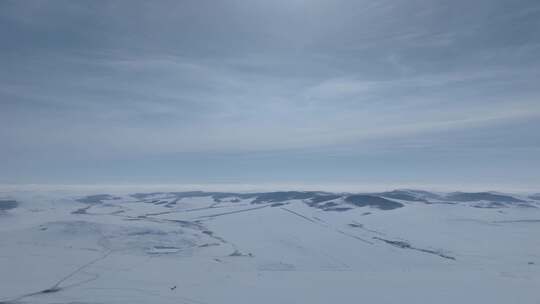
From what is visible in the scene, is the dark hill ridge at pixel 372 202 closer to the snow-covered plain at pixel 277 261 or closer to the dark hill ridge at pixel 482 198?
the snow-covered plain at pixel 277 261

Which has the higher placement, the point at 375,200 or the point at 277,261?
the point at 375,200

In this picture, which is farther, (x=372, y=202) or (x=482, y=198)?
(x=482, y=198)

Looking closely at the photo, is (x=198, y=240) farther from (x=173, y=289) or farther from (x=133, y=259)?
(x=173, y=289)

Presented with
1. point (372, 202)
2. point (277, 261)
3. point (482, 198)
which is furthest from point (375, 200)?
point (277, 261)

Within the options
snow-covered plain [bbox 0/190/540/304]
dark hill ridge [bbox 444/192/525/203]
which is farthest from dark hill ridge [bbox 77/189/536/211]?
snow-covered plain [bbox 0/190/540/304]

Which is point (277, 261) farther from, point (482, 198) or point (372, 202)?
point (482, 198)

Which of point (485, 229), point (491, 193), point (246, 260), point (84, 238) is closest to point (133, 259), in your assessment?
point (246, 260)

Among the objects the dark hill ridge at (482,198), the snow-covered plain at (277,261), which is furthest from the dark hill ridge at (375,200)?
the snow-covered plain at (277,261)

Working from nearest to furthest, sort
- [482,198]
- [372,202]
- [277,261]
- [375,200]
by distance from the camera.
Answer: [277,261]
[372,202]
[375,200]
[482,198]

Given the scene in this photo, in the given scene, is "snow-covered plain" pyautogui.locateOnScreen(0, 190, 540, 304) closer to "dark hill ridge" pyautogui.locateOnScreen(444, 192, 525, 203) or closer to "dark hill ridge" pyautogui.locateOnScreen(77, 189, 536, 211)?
"dark hill ridge" pyautogui.locateOnScreen(77, 189, 536, 211)
